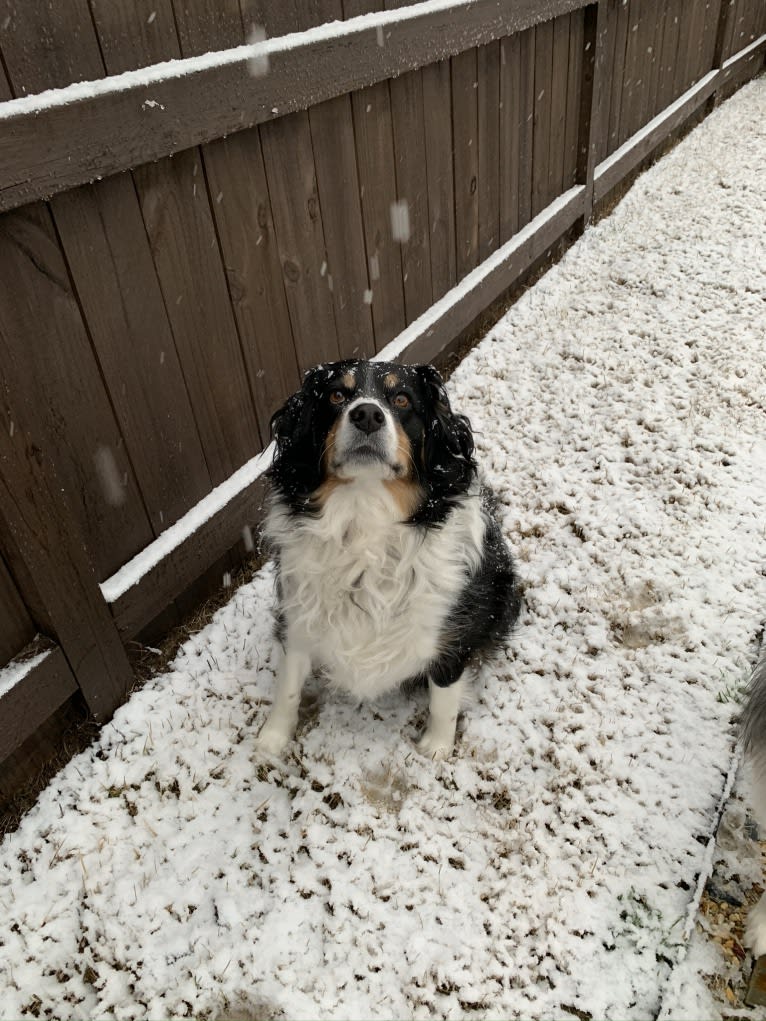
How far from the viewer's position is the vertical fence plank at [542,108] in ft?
17.3

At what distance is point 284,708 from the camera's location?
2.85 m

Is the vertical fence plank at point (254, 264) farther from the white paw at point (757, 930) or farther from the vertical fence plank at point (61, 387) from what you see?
the white paw at point (757, 930)

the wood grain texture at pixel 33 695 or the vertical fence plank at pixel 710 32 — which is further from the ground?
the vertical fence plank at pixel 710 32

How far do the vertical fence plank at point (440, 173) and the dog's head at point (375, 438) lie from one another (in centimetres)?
256

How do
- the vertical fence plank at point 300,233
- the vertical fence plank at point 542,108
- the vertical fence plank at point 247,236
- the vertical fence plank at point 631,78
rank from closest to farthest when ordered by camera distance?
the vertical fence plank at point 247,236 < the vertical fence plank at point 300,233 < the vertical fence plank at point 542,108 < the vertical fence plank at point 631,78

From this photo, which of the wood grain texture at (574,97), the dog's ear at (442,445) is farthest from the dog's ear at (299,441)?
the wood grain texture at (574,97)

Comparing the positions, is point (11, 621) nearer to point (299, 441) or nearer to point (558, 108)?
point (299, 441)

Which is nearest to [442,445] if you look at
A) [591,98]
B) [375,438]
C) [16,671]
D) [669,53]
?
[375,438]

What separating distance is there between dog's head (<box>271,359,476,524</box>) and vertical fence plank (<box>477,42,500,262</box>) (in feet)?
10.5

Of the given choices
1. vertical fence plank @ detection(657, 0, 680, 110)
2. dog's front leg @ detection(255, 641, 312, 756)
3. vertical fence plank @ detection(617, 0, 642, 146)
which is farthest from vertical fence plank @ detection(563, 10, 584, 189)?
dog's front leg @ detection(255, 641, 312, 756)

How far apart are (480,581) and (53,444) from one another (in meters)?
1.68

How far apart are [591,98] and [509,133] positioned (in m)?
1.61

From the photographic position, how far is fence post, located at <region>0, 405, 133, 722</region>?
225 centimetres

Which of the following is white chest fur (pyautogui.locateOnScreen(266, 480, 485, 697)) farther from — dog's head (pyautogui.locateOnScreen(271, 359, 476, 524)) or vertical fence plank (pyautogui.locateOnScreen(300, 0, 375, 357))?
vertical fence plank (pyautogui.locateOnScreen(300, 0, 375, 357))
